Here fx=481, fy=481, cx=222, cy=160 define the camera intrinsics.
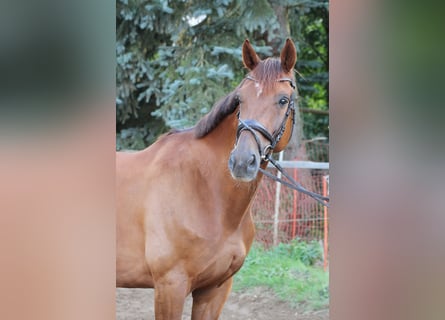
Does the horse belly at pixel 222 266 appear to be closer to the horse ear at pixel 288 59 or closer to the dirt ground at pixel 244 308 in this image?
the horse ear at pixel 288 59

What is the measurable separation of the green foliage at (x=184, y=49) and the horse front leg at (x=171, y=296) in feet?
8.37

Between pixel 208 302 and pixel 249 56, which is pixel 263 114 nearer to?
pixel 249 56

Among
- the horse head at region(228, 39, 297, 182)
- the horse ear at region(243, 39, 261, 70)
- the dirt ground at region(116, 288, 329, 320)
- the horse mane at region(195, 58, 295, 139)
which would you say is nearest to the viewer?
the horse head at region(228, 39, 297, 182)

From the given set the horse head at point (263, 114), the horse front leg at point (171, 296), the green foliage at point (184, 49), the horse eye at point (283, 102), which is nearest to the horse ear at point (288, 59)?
the horse head at point (263, 114)

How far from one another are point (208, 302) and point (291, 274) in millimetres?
1861

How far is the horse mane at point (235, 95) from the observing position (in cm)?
181

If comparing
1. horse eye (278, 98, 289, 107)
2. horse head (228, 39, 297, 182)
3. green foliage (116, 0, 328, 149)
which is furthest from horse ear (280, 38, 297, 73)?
green foliage (116, 0, 328, 149)

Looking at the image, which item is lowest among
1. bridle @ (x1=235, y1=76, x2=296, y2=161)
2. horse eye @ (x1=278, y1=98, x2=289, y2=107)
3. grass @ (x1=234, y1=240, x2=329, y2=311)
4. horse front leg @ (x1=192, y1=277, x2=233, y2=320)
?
grass @ (x1=234, y1=240, x2=329, y2=311)

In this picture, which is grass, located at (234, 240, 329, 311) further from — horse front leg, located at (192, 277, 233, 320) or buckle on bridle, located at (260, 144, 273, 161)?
buckle on bridle, located at (260, 144, 273, 161)

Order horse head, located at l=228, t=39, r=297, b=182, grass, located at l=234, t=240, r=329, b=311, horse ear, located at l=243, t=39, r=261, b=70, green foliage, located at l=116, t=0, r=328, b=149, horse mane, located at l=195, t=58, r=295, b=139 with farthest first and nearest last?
1. green foliage, located at l=116, t=0, r=328, b=149
2. grass, located at l=234, t=240, r=329, b=311
3. horse ear, located at l=243, t=39, r=261, b=70
4. horse mane, located at l=195, t=58, r=295, b=139
5. horse head, located at l=228, t=39, r=297, b=182

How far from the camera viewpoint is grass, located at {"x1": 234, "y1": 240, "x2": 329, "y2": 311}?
11.2 feet

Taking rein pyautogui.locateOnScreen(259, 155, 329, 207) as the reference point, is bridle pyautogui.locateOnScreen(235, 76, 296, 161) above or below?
above

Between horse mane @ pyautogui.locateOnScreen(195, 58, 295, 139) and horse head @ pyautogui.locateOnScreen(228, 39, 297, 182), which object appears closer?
horse head @ pyautogui.locateOnScreen(228, 39, 297, 182)
